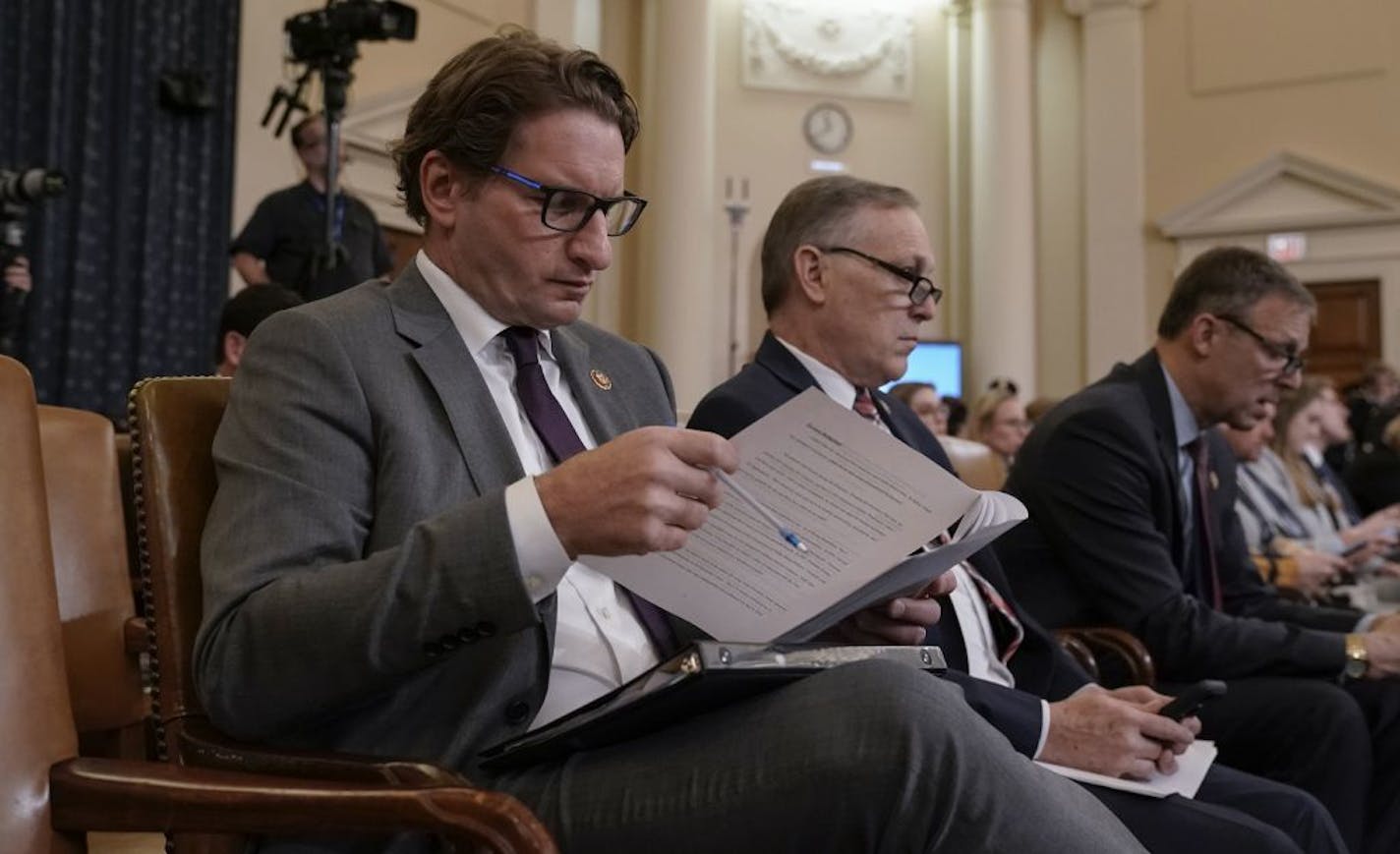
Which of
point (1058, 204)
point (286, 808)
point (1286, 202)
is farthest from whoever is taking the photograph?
point (1058, 204)

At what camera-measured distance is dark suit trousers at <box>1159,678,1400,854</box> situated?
2.35 m

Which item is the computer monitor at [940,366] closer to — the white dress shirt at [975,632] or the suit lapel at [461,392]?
the white dress shirt at [975,632]

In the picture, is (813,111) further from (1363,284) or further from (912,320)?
(912,320)

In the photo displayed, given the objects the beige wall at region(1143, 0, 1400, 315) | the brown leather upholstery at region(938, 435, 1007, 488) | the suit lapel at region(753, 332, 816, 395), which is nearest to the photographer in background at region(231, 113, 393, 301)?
the brown leather upholstery at region(938, 435, 1007, 488)

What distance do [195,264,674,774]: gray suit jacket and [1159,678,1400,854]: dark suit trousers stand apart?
62.8 inches

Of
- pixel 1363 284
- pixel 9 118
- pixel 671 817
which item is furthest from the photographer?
pixel 1363 284

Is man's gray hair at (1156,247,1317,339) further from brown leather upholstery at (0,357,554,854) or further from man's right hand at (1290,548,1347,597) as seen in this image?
brown leather upholstery at (0,357,554,854)

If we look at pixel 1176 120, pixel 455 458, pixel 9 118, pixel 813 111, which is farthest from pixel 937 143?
pixel 455 458

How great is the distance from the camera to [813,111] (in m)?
11.4

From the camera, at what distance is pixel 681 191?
10.2m

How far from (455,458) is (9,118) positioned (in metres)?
5.72

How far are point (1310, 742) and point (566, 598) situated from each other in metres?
1.58

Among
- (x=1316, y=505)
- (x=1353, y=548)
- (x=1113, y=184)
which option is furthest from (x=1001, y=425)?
(x=1113, y=184)

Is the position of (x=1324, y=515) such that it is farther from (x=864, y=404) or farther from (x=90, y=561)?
(x=90, y=561)
